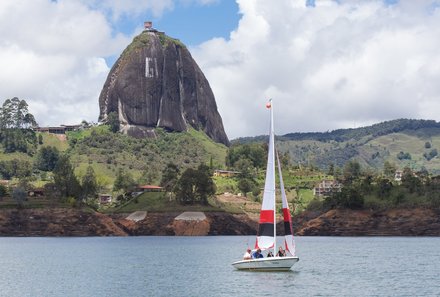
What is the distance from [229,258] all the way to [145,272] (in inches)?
1062

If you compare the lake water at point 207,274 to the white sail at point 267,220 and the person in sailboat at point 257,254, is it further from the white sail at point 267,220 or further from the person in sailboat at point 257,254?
the white sail at point 267,220

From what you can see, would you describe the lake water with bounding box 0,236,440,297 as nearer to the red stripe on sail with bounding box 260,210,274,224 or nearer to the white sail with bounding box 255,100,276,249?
the white sail with bounding box 255,100,276,249

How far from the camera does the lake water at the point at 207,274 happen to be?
8625 cm

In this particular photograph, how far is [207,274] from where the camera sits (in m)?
105

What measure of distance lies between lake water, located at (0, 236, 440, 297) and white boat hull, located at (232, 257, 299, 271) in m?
0.80

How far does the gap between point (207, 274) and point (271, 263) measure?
37.0ft

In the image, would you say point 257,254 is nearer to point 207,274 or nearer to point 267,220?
point 267,220

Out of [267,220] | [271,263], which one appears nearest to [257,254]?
[271,263]

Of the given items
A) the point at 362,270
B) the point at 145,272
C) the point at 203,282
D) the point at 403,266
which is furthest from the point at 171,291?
the point at 403,266

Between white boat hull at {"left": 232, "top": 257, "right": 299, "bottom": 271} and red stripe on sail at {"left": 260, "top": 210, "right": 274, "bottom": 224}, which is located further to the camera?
red stripe on sail at {"left": 260, "top": 210, "right": 274, "bottom": 224}

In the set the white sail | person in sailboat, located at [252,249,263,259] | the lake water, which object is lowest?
the lake water

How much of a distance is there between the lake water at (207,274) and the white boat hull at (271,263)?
0.80 m

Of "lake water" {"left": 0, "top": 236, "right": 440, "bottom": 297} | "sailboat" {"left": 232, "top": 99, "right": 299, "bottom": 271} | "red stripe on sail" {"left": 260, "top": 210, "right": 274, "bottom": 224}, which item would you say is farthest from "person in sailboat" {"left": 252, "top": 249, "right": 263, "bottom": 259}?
"red stripe on sail" {"left": 260, "top": 210, "right": 274, "bottom": 224}

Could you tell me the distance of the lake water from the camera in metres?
86.2
